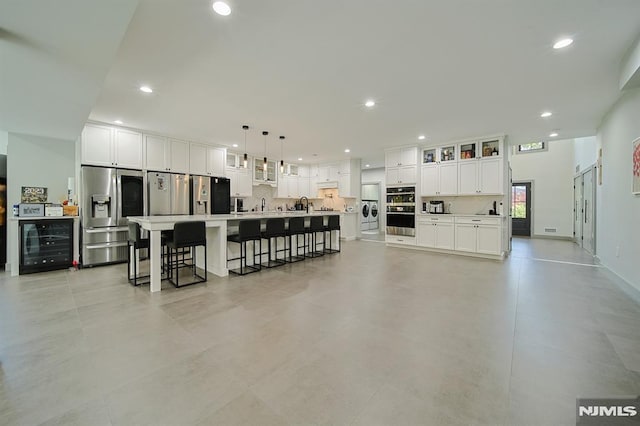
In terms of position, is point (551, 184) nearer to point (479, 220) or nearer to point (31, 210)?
point (479, 220)

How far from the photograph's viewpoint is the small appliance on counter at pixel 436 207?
652 centimetres

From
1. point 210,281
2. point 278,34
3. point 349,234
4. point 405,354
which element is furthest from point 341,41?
point 349,234

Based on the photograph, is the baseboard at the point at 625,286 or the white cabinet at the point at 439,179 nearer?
the baseboard at the point at 625,286

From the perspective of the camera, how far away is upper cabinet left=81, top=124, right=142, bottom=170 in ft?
15.3

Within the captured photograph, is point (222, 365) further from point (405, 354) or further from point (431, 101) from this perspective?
point (431, 101)

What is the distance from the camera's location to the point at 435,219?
6.40 m

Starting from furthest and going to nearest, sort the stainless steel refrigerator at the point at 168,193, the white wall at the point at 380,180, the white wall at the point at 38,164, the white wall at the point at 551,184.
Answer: the white wall at the point at 380,180 < the white wall at the point at 551,184 < the stainless steel refrigerator at the point at 168,193 < the white wall at the point at 38,164

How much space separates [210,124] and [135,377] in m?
4.37

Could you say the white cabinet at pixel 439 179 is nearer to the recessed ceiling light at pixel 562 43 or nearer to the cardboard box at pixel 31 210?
the recessed ceiling light at pixel 562 43

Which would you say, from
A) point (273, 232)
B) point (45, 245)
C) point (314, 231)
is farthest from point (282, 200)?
point (45, 245)

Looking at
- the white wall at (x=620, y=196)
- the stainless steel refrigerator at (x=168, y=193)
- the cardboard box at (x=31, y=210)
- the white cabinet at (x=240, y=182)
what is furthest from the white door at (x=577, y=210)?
the cardboard box at (x=31, y=210)

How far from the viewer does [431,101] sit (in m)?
3.90

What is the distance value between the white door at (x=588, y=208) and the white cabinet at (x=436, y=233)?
2.97m

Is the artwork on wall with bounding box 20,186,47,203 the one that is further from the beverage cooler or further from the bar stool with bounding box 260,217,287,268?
the bar stool with bounding box 260,217,287,268
